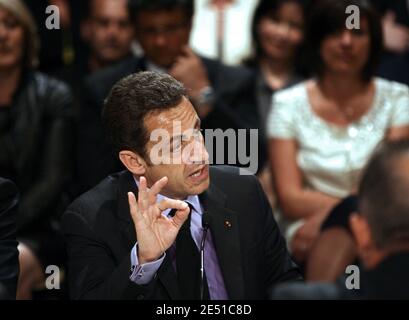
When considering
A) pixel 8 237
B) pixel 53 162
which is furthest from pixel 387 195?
pixel 53 162

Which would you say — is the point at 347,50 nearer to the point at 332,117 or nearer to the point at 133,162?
the point at 332,117

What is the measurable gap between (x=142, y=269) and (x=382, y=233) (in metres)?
0.70

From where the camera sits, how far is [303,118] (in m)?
3.46

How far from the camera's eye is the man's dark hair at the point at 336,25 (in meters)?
3.37

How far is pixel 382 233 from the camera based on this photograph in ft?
5.09

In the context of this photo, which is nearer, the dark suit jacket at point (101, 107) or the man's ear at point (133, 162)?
the man's ear at point (133, 162)

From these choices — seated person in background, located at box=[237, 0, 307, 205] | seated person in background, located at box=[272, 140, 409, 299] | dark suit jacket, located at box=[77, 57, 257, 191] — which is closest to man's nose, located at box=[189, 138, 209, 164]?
seated person in background, located at box=[272, 140, 409, 299]

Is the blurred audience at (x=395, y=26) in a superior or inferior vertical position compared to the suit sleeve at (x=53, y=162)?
superior

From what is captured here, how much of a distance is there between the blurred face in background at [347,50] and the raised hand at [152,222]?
155 cm

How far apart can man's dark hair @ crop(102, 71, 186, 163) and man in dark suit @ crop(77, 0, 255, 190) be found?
1.07m

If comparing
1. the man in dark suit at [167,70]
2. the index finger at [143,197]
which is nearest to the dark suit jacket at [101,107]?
the man in dark suit at [167,70]

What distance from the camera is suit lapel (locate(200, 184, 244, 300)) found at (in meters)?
2.19

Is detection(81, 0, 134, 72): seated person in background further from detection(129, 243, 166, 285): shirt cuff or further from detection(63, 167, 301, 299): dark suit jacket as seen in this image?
detection(129, 243, 166, 285): shirt cuff

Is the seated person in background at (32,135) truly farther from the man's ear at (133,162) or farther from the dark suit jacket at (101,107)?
the man's ear at (133,162)
